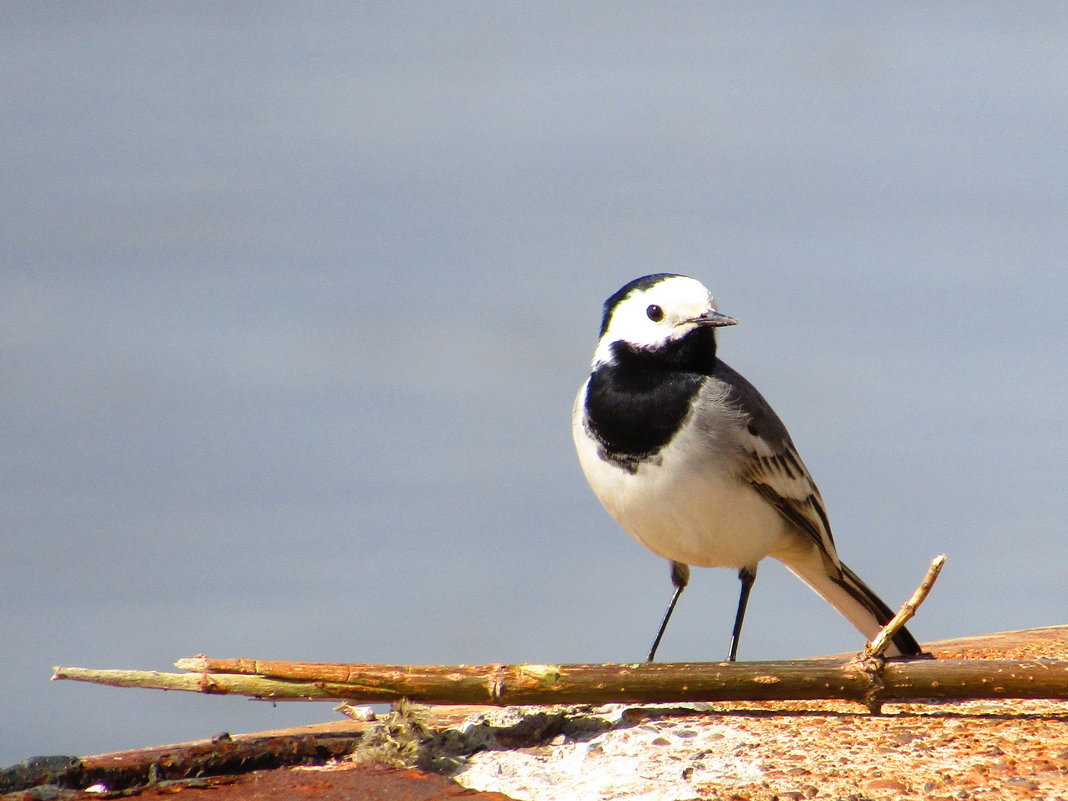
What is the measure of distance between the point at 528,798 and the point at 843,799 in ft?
2.99

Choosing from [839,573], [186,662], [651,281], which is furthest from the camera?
[839,573]

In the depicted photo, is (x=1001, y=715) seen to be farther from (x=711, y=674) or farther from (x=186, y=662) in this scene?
(x=186, y=662)

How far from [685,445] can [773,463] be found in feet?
2.08

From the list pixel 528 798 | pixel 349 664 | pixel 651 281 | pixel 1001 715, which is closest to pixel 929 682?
pixel 1001 715

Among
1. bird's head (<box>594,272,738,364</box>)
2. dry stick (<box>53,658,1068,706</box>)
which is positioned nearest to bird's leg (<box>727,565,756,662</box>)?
bird's head (<box>594,272,738,364</box>)

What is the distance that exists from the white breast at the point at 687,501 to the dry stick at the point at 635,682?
134cm

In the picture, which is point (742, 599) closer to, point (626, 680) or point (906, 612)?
point (906, 612)

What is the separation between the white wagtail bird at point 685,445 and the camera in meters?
5.80

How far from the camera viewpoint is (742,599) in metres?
6.43

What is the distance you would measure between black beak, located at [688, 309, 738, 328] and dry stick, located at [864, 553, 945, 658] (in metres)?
1.85

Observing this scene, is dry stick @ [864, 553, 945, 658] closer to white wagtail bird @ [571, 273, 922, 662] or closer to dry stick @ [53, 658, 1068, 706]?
dry stick @ [53, 658, 1068, 706]

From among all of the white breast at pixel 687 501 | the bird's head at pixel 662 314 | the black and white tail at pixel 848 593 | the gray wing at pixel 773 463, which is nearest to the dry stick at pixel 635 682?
the white breast at pixel 687 501

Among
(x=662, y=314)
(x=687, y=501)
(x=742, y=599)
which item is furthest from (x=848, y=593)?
(x=662, y=314)

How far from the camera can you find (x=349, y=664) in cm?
427
